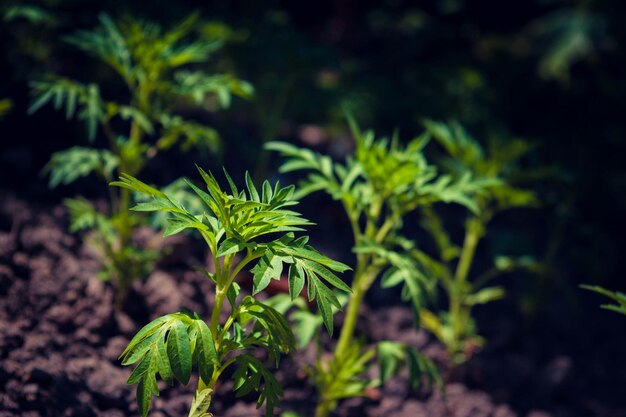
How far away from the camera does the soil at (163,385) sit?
217 centimetres

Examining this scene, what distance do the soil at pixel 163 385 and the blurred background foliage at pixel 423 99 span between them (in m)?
0.29

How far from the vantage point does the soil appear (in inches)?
85.3

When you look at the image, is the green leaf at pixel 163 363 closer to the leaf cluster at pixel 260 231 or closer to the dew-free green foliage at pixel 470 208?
the leaf cluster at pixel 260 231

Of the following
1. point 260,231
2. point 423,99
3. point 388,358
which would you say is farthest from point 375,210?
point 423,99

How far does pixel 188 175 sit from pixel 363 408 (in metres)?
1.98

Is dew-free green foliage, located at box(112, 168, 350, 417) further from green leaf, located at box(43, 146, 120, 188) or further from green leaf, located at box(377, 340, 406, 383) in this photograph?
green leaf, located at box(43, 146, 120, 188)

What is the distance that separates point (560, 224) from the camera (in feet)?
11.5

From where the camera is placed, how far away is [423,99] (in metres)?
4.60

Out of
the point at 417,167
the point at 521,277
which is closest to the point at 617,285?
the point at 521,277

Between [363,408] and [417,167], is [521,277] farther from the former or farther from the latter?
[417,167]

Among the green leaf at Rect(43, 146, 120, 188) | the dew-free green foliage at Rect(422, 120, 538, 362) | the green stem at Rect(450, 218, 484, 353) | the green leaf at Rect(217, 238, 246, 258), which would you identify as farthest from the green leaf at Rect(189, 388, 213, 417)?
the green stem at Rect(450, 218, 484, 353)

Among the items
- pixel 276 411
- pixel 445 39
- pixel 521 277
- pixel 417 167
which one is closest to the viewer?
pixel 417 167

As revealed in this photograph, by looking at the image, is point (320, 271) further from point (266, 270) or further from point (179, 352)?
point (179, 352)

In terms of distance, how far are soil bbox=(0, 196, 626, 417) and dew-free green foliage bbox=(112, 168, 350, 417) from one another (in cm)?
74
